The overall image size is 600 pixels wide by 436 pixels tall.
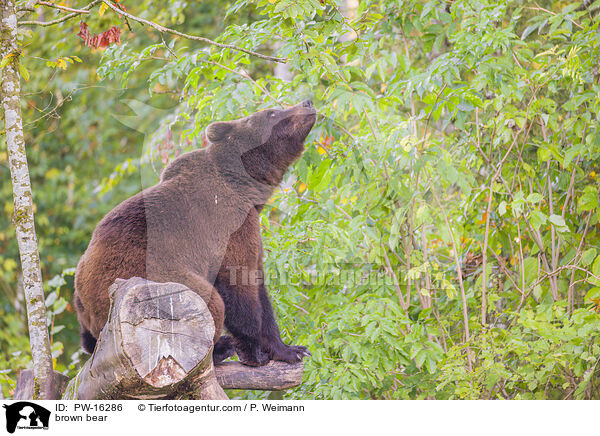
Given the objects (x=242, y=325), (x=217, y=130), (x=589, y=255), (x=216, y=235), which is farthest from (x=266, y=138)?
(x=589, y=255)

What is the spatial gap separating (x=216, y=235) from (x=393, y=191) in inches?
41.5

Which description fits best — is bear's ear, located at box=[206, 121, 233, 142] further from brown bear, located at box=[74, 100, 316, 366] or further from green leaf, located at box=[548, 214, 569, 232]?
green leaf, located at box=[548, 214, 569, 232]

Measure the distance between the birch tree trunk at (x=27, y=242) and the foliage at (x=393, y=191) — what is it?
1.49ft

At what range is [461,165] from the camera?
137 inches

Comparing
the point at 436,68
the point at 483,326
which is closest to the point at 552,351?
the point at 483,326

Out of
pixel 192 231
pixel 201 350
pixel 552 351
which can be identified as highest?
pixel 192 231

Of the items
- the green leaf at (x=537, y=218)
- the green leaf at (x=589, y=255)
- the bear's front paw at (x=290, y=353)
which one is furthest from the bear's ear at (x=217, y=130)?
the green leaf at (x=589, y=255)

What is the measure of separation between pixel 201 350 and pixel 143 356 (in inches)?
8.0

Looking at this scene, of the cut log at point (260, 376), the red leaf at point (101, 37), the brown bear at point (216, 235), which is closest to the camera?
the brown bear at point (216, 235)

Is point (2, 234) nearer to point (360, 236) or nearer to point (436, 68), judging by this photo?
point (360, 236)

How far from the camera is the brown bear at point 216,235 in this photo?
2.57 m
